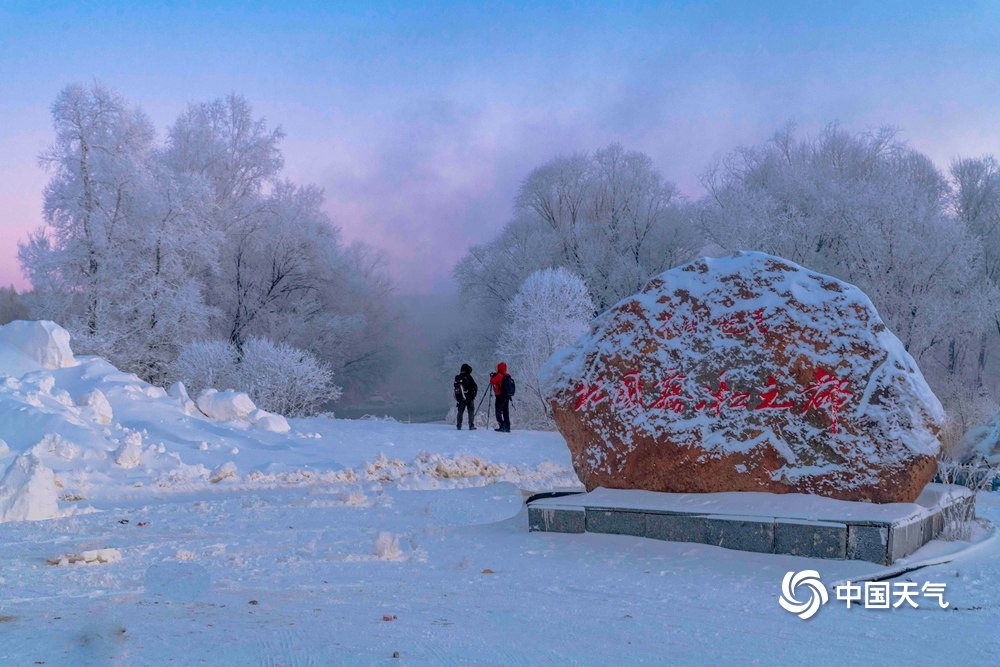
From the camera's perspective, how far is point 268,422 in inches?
565

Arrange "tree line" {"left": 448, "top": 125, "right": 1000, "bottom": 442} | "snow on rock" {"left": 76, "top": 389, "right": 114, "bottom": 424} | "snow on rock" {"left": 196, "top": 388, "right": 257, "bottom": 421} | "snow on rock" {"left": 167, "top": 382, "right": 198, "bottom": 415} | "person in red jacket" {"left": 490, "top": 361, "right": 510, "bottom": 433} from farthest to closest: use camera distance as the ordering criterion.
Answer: "tree line" {"left": 448, "top": 125, "right": 1000, "bottom": 442}
"person in red jacket" {"left": 490, "top": 361, "right": 510, "bottom": 433}
"snow on rock" {"left": 196, "top": 388, "right": 257, "bottom": 421}
"snow on rock" {"left": 167, "top": 382, "right": 198, "bottom": 415}
"snow on rock" {"left": 76, "top": 389, "right": 114, "bottom": 424}

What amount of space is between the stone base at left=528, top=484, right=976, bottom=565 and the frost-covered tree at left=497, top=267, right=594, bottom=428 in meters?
20.4

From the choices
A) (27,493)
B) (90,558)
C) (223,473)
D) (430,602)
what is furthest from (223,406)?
(430,602)

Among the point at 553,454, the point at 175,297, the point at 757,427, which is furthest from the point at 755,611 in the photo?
the point at 175,297

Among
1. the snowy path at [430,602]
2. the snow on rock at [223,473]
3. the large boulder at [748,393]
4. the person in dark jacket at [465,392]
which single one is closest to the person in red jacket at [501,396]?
the person in dark jacket at [465,392]

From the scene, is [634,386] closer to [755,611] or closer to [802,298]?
[802,298]

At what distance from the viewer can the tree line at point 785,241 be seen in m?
27.5

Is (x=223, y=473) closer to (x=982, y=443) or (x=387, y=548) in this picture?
(x=387, y=548)

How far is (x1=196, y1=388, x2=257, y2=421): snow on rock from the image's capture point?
14.4m

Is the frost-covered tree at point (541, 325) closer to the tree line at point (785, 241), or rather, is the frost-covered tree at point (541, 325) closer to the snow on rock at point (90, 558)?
the tree line at point (785, 241)

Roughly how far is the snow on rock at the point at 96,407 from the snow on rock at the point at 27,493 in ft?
12.6

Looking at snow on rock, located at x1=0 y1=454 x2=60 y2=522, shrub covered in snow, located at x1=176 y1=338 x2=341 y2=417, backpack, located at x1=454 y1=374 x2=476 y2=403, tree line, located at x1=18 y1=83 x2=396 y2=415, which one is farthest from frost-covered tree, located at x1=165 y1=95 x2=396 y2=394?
snow on rock, located at x1=0 y1=454 x2=60 y2=522

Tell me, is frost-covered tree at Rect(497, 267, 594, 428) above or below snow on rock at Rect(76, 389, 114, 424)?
above

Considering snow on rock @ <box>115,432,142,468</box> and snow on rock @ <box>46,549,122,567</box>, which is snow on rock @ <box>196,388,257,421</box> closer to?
snow on rock @ <box>115,432,142,468</box>
